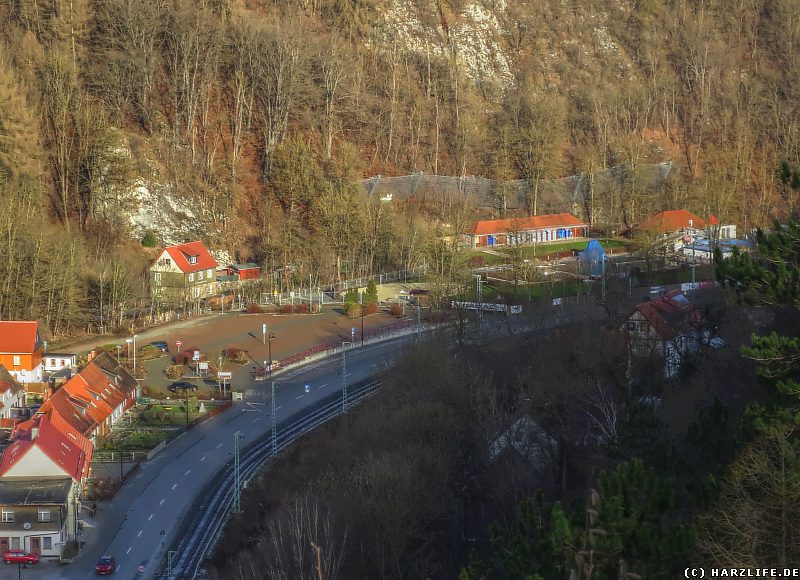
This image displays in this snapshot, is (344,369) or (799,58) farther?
(799,58)

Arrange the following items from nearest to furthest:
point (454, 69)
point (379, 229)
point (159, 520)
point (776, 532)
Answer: point (776, 532)
point (159, 520)
point (379, 229)
point (454, 69)

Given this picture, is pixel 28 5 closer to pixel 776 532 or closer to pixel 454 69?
pixel 454 69

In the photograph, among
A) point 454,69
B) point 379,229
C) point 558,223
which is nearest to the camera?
point 379,229

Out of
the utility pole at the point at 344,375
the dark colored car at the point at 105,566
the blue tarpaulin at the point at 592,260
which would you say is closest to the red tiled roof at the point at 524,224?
the blue tarpaulin at the point at 592,260

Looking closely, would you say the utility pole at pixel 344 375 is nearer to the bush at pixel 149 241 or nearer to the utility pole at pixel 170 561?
the utility pole at pixel 170 561

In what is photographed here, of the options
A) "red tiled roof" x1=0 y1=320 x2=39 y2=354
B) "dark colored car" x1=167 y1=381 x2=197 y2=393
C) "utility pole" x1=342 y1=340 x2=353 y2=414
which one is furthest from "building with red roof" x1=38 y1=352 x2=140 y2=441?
"utility pole" x1=342 y1=340 x2=353 y2=414

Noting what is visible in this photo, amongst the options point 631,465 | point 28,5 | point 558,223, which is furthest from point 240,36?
point 631,465
